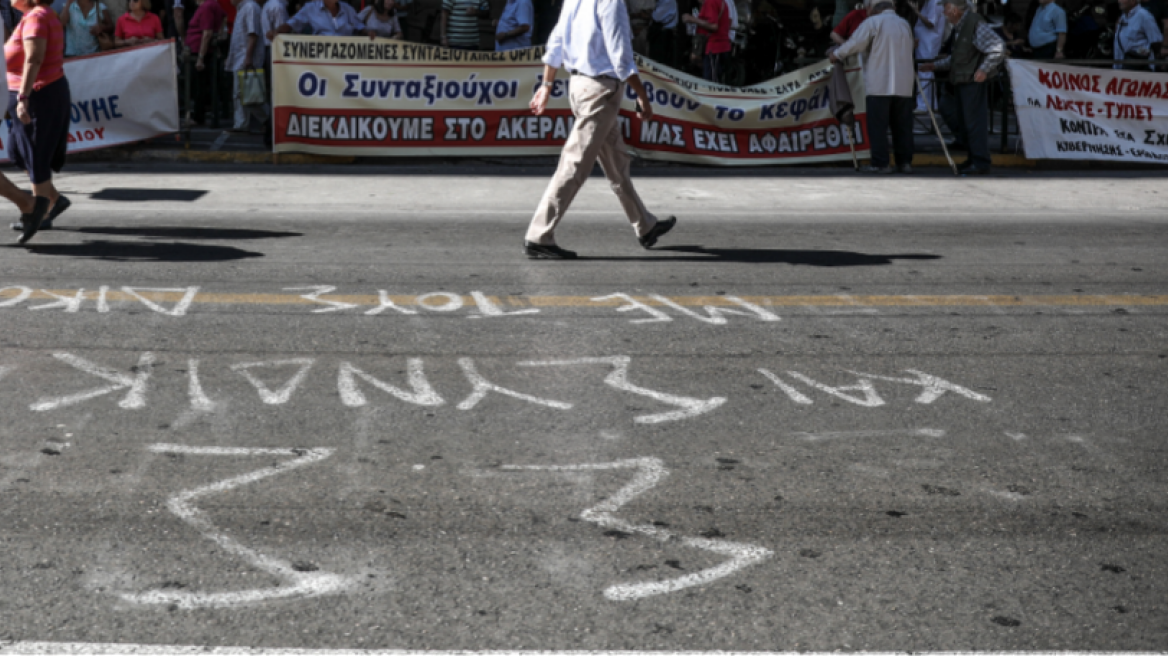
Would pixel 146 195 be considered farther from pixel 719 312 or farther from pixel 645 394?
pixel 645 394

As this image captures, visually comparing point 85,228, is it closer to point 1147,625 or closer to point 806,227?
point 806,227

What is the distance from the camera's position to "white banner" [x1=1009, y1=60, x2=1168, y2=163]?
1517 cm

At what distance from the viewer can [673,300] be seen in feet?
24.6

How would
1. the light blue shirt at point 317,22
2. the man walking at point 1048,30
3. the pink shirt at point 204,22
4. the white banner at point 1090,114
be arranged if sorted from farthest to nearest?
the man walking at point 1048,30
the pink shirt at point 204,22
the light blue shirt at point 317,22
the white banner at point 1090,114

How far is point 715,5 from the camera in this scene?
56.6 feet

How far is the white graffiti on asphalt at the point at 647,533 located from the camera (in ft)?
12.0

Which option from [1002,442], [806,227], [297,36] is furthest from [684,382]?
[297,36]

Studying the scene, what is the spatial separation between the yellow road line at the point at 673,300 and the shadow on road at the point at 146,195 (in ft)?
12.9

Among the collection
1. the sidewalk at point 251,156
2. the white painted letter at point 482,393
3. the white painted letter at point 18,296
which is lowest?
the white painted letter at point 482,393

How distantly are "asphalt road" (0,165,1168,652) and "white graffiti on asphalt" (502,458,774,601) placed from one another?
0.01 meters

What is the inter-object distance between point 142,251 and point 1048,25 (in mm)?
12907

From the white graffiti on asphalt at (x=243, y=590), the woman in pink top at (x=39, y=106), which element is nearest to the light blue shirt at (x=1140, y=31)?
the woman in pink top at (x=39, y=106)

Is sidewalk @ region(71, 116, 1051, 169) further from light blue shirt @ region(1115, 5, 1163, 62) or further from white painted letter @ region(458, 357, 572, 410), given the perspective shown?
white painted letter @ region(458, 357, 572, 410)

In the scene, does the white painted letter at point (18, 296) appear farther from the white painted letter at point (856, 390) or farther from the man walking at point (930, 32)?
the man walking at point (930, 32)
